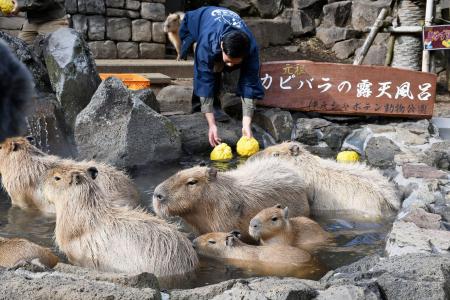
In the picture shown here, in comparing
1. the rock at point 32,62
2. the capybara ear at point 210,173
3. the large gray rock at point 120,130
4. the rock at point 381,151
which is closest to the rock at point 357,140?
the rock at point 381,151

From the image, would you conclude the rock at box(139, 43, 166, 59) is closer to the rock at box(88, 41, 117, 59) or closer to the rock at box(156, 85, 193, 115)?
the rock at box(88, 41, 117, 59)

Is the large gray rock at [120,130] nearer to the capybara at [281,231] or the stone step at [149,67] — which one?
the capybara at [281,231]

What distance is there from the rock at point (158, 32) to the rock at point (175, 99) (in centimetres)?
380

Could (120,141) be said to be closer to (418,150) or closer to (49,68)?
(49,68)

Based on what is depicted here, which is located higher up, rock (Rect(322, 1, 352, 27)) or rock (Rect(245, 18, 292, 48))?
rock (Rect(322, 1, 352, 27))

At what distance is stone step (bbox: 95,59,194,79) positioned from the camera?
426 inches

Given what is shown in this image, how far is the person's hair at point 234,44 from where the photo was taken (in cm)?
621

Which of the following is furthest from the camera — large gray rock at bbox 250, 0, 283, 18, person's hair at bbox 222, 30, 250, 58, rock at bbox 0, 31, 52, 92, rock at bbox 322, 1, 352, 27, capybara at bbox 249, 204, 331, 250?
large gray rock at bbox 250, 0, 283, 18

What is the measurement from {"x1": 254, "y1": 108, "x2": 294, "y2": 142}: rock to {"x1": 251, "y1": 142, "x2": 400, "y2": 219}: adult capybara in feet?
5.83

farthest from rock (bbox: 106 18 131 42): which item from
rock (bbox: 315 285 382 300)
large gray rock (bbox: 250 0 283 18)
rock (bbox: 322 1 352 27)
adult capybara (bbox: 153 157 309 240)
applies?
rock (bbox: 315 285 382 300)

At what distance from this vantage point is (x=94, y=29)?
12109 millimetres

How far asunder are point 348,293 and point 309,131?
4.75 m

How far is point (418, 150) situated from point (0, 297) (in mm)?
5088

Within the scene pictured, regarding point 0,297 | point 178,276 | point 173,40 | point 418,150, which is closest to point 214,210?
point 178,276
